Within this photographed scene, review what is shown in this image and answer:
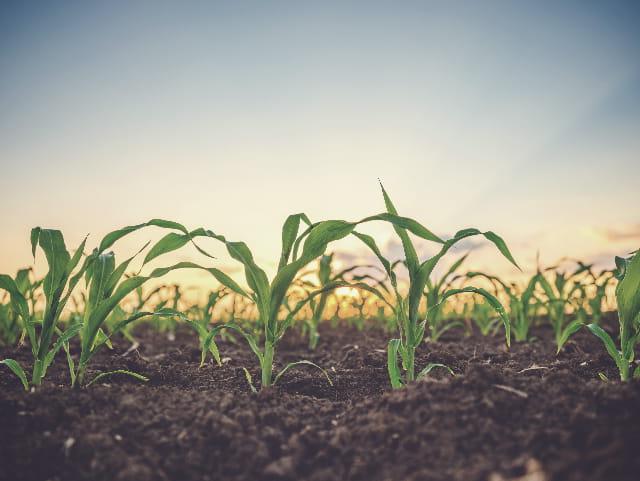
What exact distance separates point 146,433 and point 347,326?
411 cm

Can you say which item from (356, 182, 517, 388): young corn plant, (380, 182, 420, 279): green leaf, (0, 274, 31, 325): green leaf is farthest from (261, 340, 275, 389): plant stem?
(0, 274, 31, 325): green leaf

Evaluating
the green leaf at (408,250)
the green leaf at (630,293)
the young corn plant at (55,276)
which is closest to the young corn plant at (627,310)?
the green leaf at (630,293)

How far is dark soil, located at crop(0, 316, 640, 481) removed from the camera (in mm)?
1380

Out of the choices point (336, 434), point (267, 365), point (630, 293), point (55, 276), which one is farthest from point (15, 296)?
point (630, 293)

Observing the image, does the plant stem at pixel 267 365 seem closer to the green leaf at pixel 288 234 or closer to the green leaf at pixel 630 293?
the green leaf at pixel 288 234

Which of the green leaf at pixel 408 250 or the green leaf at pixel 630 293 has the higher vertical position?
the green leaf at pixel 408 250

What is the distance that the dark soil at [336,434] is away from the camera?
138cm

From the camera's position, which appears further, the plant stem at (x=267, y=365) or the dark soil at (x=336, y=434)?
the plant stem at (x=267, y=365)

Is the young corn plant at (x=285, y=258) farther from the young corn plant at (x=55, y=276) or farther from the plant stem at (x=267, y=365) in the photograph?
the young corn plant at (x=55, y=276)

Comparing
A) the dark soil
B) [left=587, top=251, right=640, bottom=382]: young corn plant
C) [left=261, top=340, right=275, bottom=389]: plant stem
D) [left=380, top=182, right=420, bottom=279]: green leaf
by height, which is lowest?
the dark soil

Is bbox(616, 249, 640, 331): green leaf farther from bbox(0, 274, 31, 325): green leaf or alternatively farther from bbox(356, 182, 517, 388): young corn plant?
bbox(0, 274, 31, 325): green leaf

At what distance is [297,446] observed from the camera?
1.64 m

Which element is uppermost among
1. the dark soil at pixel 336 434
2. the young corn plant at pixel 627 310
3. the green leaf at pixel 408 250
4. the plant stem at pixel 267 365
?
the green leaf at pixel 408 250

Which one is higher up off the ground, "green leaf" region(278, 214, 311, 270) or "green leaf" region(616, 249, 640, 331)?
"green leaf" region(278, 214, 311, 270)
